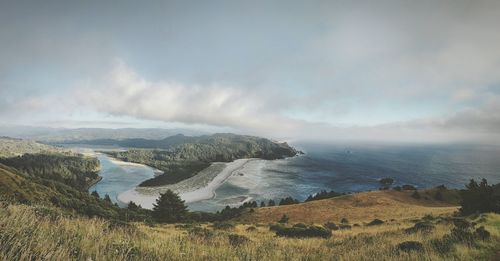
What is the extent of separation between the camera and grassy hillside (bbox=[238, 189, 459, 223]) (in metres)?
44.0

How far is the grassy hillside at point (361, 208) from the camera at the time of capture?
4400 centimetres

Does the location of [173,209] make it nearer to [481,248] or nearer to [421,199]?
[421,199]

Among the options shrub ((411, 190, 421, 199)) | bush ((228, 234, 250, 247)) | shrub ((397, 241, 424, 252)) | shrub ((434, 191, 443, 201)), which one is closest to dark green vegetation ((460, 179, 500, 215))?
shrub ((397, 241, 424, 252))

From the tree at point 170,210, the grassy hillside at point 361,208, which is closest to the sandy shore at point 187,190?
the tree at point 170,210

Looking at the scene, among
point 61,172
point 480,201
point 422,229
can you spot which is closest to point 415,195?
point 480,201

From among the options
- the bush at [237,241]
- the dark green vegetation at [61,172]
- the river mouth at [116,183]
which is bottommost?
the river mouth at [116,183]

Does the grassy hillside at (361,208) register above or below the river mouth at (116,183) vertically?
above

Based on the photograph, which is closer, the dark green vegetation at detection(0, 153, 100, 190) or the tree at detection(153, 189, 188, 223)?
the tree at detection(153, 189, 188, 223)

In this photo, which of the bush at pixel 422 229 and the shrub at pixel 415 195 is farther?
the shrub at pixel 415 195

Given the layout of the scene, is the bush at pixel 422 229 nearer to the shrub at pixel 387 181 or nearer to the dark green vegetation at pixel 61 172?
the shrub at pixel 387 181

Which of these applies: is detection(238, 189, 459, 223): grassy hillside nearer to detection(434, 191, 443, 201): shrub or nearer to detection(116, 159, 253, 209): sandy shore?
detection(434, 191, 443, 201): shrub

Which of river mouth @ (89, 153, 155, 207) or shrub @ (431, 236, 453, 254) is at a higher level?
shrub @ (431, 236, 453, 254)

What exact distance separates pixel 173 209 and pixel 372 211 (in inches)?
1601

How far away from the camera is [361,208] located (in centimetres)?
5062
